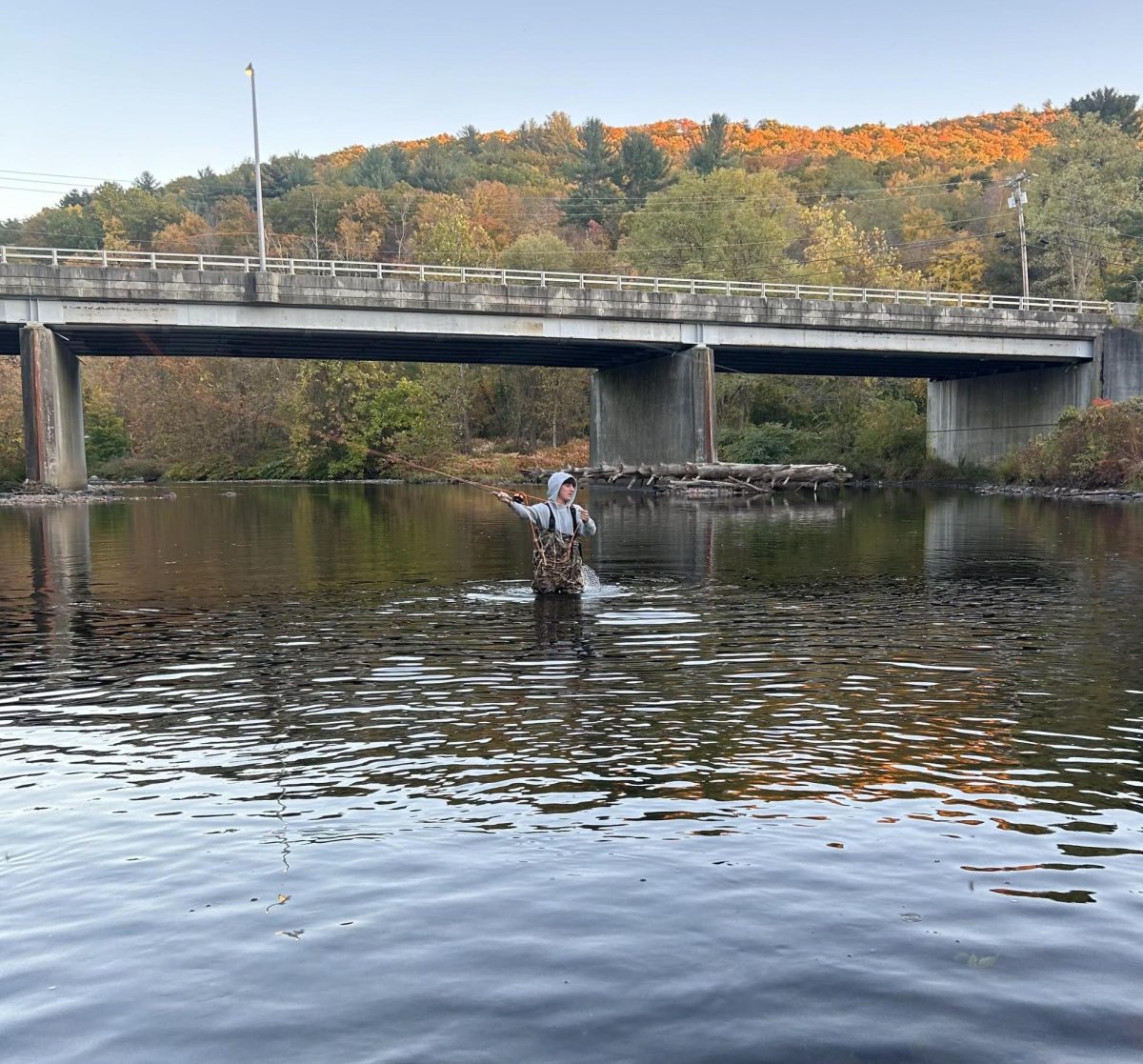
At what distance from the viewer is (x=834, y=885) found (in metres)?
6.70

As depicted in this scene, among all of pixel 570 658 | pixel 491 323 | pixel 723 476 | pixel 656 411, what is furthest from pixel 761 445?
pixel 570 658

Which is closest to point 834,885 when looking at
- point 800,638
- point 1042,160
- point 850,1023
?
point 850,1023

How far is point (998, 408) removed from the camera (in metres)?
70.2

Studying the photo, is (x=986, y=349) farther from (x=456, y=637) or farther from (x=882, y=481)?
(x=456, y=637)

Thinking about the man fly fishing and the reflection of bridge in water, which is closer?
the reflection of bridge in water

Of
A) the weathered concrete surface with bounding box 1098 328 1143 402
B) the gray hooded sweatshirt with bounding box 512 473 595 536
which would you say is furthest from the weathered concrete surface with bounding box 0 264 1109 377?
the gray hooded sweatshirt with bounding box 512 473 595 536

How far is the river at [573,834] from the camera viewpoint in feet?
17.1

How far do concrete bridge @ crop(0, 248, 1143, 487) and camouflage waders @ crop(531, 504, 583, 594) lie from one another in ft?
118

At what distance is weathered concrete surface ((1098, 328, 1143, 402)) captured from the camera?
63188mm

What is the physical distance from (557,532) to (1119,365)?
5526 cm

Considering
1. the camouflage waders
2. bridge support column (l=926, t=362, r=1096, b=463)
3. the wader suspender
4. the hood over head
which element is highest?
bridge support column (l=926, t=362, r=1096, b=463)

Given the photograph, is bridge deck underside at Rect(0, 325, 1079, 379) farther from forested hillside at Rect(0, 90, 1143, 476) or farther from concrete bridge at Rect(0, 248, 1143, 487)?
forested hillside at Rect(0, 90, 1143, 476)

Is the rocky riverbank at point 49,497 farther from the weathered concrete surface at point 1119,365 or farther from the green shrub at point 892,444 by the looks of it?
the weathered concrete surface at point 1119,365

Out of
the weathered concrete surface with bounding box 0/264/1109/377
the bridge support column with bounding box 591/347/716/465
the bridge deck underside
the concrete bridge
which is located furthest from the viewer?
the bridge support column with bounding box 591/347/716/465
